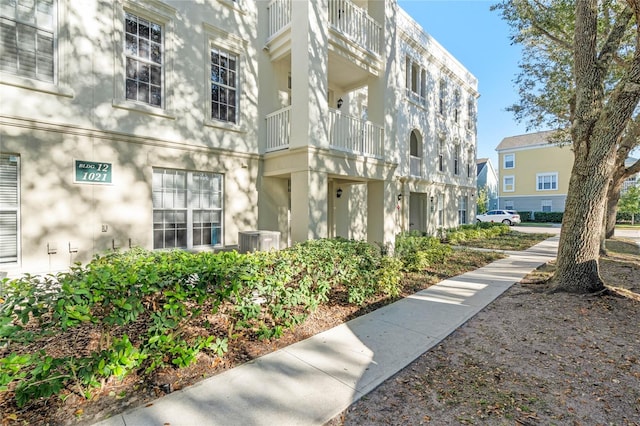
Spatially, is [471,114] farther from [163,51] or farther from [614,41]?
[163,51]

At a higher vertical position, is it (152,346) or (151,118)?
(151,118)

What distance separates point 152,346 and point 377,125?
349 inches

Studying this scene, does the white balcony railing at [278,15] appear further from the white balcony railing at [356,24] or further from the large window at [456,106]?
the large window at [456,106]

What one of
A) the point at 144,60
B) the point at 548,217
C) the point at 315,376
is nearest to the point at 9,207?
the point at 144,60

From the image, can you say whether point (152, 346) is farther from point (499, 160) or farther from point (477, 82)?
point (499, 160)

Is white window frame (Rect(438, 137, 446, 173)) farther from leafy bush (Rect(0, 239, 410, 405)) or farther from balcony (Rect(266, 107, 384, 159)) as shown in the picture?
leafy bush (Rect(0, 239, 410, 405))

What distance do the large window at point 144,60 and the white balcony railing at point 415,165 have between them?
11.8 metres

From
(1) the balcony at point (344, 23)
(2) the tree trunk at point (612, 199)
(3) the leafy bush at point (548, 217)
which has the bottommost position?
(3) the leafy bush at point (548, 217)

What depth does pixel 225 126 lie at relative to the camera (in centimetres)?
846

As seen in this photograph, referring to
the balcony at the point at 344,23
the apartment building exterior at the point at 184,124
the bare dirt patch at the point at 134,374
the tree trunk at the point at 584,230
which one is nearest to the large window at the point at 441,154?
the apartment building exterior at the point at 184,124

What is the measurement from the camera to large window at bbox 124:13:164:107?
702 centimetres

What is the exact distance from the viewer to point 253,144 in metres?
9.11

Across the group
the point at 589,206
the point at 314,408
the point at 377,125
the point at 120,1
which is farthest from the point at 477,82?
the point at 314,408

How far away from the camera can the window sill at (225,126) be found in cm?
816
